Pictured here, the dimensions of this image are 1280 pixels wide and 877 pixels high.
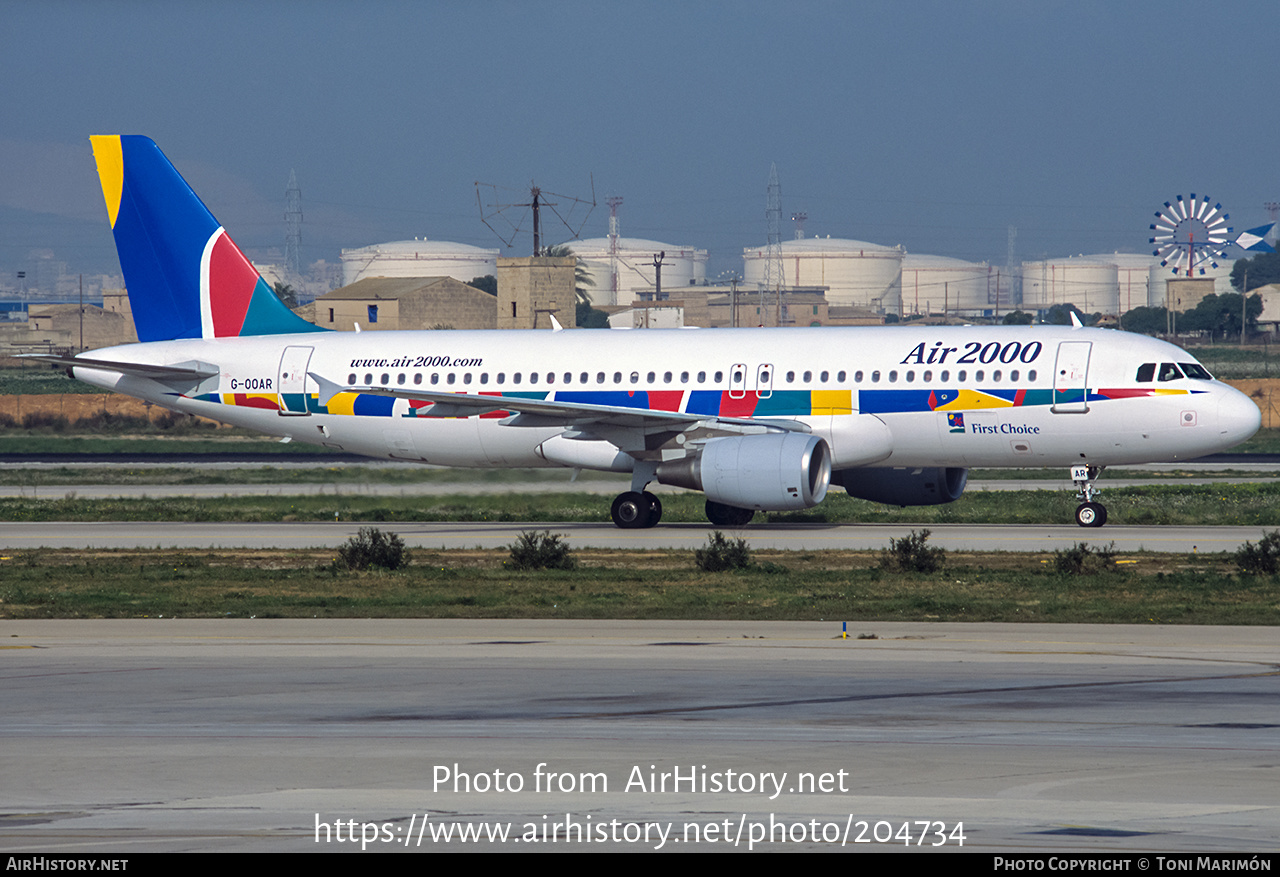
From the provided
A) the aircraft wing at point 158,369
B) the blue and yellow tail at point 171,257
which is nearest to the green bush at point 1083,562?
the blue and yellow tail at point 171,257

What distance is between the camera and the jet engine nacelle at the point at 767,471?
31.6m

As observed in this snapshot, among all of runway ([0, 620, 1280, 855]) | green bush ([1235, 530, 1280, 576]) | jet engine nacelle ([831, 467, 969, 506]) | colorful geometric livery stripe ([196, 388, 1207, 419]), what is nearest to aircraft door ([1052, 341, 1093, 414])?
colorful geometric livery stripe ([196, 388, 1207, 419])

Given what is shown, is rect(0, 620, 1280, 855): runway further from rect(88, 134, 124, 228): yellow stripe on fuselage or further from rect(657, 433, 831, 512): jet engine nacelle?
rect(88, 134, 124, 228): yellow stripe on fuselage

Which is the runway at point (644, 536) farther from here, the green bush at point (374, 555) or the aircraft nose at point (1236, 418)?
the green bush at point (374, 555)

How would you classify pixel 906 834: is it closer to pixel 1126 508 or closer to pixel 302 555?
pixel 302 555

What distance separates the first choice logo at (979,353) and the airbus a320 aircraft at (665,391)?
1.9 inches

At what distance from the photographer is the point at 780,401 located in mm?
34406

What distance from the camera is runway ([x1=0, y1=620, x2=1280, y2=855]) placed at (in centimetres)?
1026

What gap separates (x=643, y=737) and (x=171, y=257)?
29.2 meters

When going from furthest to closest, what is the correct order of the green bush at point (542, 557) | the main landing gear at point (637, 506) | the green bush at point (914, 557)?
the main landing gear at point (637, 506) < the green bush at point (542, 557) < the green bush at point (914, 557)

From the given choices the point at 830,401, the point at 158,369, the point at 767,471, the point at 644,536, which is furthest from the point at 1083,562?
the point at 158,369

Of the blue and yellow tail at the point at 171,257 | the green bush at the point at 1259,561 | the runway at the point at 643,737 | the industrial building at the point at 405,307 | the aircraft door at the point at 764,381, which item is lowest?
the runway at the point at 643,737

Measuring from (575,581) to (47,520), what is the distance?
64.3ft

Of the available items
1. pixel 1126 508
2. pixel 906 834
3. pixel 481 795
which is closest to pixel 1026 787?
pixel 906 834
